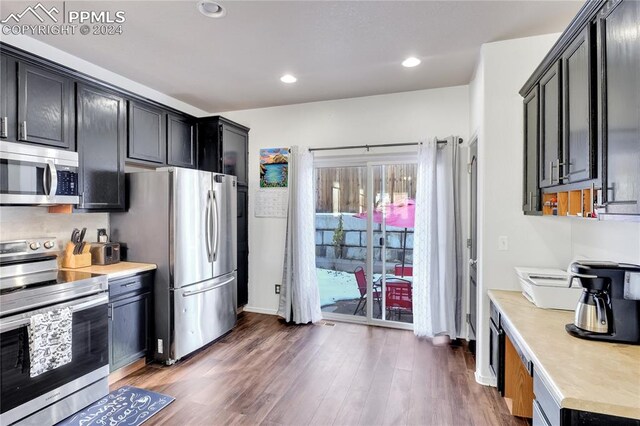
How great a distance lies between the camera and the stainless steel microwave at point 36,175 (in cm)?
218

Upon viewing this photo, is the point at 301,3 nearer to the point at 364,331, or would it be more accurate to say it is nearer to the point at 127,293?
the point at 127,293

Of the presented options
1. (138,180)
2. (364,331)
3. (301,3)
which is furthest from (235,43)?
(364,331)

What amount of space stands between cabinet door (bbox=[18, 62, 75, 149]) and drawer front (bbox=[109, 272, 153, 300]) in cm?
119

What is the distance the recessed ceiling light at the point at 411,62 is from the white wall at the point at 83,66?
9.14 feet

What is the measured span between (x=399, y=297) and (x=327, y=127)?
233cm

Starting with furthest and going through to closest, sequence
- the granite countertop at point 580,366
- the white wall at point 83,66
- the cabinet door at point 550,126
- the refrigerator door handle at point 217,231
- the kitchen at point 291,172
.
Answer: the refrigerator door handle at point 217,231 < the white wall at point 83,66 < the cabinet door at point 550,126 < the kitchen at point 291,172 < the granite countertop at point 580,366

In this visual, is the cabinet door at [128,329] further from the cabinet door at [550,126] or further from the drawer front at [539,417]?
the cabinet door at [550,126]

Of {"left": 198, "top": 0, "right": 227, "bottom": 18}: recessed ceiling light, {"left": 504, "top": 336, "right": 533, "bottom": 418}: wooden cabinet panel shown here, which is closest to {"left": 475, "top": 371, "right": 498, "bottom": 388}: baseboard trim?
{"left": 504, "top": 336, "right": 533, "bottom": 418}: wooden cabinet panel

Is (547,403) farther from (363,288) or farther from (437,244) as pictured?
(363,288)

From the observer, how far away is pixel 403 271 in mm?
3986

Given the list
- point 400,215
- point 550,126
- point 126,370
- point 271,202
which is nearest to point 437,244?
→ point 400,215

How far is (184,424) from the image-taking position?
7.16 ft

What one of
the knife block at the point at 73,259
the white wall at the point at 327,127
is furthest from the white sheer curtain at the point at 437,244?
the knife block at the point at 73,259

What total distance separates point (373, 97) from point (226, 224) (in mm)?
2340
